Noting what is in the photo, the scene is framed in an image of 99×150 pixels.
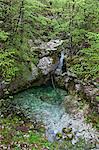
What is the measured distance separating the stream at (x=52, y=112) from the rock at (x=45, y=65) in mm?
1053

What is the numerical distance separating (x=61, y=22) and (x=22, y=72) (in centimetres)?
513

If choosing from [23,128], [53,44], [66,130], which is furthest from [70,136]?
[53,44]

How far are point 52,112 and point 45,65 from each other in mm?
3129

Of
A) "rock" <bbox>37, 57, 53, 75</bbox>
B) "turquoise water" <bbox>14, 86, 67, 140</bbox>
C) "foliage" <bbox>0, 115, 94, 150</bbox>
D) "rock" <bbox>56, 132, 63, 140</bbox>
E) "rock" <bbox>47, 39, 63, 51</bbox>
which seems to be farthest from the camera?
"rock" <bbox>47, 39, 63, 51</bbox>

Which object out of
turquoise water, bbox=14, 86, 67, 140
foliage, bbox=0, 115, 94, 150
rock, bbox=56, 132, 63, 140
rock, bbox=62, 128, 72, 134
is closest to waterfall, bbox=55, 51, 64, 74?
turquoise water, bbox=14, 86, 67, 140

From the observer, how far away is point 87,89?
13.1 metres

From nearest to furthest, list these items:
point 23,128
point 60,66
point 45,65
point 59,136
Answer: point 59,136, point 23,128, point 45,65, point 60,66

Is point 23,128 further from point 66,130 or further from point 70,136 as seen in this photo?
point 70,136

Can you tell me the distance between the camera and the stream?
11328mm

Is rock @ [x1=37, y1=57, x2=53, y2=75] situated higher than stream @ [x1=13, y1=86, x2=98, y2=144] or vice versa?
rock @ [x1=37, y1=57, x2=53, y2=75]

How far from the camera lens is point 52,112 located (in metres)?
12.6

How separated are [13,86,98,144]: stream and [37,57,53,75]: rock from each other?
1.05 m

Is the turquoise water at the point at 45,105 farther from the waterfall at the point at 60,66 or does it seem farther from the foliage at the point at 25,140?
the waterfall at the point at 60,66

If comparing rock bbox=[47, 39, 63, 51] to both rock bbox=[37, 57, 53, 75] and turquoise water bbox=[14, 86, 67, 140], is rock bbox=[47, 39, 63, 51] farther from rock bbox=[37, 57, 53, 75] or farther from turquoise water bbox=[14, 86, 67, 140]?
turquoise water bbox=[14, 86, 67, 140]
